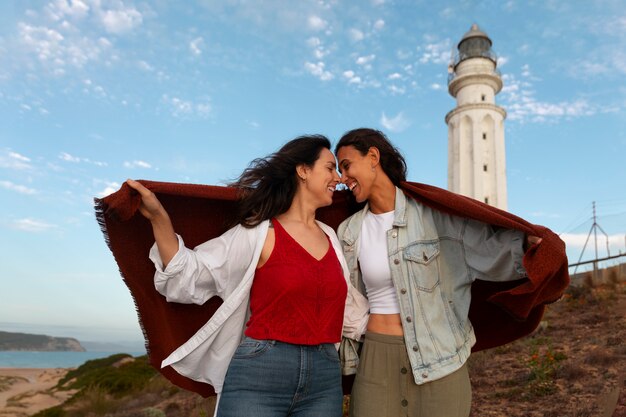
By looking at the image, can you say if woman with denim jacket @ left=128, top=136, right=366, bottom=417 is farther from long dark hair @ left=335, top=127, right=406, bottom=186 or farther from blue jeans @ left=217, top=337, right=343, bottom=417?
long dark hair @ left=335, top=127, right=406, bottom=186

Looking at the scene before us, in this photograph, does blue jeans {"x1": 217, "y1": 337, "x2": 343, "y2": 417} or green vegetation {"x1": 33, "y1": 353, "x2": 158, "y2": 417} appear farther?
green vegetation {"x1": 33, "y1": 353, "x2": 158, "y2": 417}

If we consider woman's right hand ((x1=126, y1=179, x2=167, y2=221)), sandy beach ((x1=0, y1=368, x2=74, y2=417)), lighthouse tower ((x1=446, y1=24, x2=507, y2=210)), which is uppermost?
lighthouse tower ((x1=446, y1=24, x2=507, y2=210))

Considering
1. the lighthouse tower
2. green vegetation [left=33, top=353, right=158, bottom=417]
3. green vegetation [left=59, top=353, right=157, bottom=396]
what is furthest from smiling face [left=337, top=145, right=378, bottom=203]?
the lighthouse tower

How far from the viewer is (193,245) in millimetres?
3172

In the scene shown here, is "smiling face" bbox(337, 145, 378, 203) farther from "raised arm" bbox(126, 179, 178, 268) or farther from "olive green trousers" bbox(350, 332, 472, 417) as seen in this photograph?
"raised arm" bbox(126, 179, 178, 268)

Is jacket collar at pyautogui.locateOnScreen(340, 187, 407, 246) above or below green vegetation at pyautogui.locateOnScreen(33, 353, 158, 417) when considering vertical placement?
above

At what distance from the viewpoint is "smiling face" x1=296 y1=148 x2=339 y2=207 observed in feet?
10.3

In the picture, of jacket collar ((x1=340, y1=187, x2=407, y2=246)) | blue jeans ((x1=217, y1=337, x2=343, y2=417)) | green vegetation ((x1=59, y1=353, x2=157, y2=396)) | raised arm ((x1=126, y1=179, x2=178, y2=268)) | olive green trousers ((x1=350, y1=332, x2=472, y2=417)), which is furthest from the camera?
green vegetation ((x1=59, y1=353, x2=157, y2=396))

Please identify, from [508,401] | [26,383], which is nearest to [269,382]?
[508,401]

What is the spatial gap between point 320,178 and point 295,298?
0.84 metres

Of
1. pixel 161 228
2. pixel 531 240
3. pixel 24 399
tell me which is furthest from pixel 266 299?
pixel 24 399

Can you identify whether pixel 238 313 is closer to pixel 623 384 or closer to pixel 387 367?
pixel 387 367

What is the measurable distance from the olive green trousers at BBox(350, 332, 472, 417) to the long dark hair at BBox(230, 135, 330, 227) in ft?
3.49

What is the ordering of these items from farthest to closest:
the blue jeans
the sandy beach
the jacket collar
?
1. the sandy beach
2. the jacket collar
3. the blue jeans
